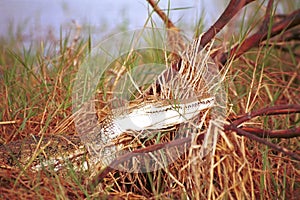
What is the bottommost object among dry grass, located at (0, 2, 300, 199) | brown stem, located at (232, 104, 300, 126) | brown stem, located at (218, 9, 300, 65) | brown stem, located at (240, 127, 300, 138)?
dry grass, located at (0, 2, 300, 199)

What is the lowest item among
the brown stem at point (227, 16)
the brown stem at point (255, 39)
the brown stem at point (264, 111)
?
the brown stem at point (264, 111)

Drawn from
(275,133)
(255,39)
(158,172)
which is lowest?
(158,172)

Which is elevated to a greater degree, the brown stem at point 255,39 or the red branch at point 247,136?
the brown stem at point 255,39

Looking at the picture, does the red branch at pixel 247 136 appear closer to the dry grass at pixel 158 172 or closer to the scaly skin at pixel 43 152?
the dry grass at pixel 158 172

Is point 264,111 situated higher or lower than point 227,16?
lower

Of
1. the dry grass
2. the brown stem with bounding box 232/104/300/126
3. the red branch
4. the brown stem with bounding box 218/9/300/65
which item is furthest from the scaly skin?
the brown stem with bounding box 218/9/300/65

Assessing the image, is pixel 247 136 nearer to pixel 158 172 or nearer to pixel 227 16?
pixel 158 172

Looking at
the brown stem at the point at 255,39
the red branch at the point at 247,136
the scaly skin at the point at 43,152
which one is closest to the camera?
the red branch at the point at 247,136

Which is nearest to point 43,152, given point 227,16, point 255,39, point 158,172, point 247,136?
point 158,172

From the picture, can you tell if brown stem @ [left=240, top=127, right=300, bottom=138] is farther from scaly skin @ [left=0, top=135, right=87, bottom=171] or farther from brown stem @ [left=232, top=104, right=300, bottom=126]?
scaly skin @ [left=0, top=135, right=87, bottom=171]

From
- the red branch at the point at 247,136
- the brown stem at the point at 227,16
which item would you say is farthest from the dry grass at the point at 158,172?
the brown stem at the point at 227,16

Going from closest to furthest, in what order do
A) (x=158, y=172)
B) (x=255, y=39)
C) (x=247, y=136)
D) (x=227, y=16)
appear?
1. (x=247, y=136)
2. (x=158, y=172)
3. (x=227, y=16)
4. (x=255, y=39)

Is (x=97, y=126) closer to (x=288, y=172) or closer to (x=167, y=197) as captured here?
(x=167, y=197)
